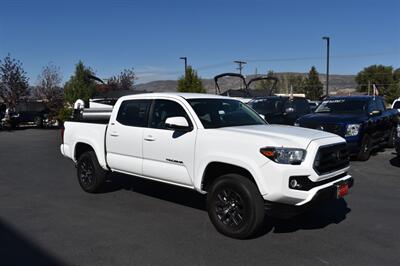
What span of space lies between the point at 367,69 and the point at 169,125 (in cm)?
7434

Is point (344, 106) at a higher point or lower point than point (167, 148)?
higher

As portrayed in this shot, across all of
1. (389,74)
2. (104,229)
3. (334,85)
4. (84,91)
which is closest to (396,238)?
(104,229)

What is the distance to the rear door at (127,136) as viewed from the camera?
626cm

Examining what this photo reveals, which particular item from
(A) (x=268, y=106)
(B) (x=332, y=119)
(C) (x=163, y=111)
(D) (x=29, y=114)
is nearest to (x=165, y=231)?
(C) (x=163, y=111)

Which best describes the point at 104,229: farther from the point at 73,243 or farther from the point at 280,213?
the point at 280,213

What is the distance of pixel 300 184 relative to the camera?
4.62 m

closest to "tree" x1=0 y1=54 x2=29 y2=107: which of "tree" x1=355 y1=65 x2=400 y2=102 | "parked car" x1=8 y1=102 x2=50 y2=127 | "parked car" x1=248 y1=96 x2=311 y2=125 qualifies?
"parked car" x1=8 y1=102 x2=50 y2=127

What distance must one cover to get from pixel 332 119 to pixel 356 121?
60 centimetres

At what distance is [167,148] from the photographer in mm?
5746

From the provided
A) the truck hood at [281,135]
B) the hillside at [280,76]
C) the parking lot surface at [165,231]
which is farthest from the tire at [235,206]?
the hillside at [280,76]

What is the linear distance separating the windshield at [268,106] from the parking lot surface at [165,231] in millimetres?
7100

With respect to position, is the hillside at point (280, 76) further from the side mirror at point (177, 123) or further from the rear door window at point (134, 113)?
the side mirror at point (177, 123)

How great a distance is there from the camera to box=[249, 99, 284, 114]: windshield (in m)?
15.1

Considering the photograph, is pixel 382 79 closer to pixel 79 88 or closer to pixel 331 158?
pixel 79 88
